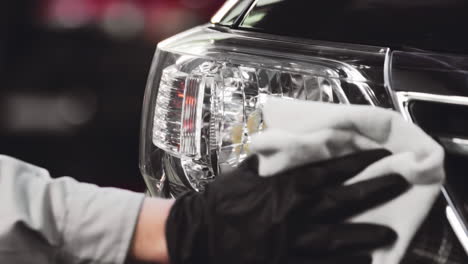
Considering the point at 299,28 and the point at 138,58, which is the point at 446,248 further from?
the point at 138,58

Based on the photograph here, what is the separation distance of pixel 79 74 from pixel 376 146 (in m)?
3.59

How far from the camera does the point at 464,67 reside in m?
1.24

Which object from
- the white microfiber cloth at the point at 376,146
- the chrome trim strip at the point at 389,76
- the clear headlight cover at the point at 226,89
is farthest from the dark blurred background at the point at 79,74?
the white microfiber cloth at the point at 376,146

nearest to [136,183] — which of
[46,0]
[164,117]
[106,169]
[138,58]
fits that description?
[106,169]

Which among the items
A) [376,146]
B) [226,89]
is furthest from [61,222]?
[376,146]

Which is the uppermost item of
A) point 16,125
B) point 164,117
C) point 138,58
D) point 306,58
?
point 306,58

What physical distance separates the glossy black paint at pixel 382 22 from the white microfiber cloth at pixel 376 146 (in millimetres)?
294

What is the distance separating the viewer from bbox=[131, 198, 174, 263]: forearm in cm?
123

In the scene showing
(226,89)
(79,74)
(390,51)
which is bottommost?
(79,74)

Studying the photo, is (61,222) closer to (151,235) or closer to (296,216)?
(151,235)

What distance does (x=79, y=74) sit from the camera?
4.47m

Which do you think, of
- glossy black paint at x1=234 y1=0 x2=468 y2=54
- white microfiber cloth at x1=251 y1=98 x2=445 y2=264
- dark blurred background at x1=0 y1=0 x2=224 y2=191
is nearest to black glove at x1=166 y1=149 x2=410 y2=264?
white microfiber cloth at x1=251 y1=98 x2=445 y2=264

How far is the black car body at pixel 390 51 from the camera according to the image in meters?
1.15

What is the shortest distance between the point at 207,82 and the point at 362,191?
1.38ft
